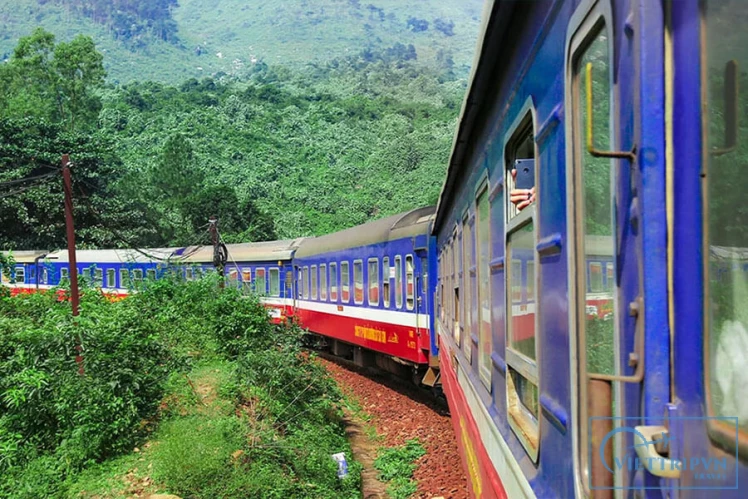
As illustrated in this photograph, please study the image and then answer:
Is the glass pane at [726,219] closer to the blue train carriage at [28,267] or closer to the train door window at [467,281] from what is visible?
the train door window at [467,281]

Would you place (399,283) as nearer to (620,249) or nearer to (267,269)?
(267,269)

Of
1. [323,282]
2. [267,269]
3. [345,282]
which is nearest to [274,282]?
[267,269]

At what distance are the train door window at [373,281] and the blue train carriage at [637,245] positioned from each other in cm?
1134

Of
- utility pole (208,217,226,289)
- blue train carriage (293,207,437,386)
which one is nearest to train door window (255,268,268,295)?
utility pole (208,217,226,289)

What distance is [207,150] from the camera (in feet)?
240

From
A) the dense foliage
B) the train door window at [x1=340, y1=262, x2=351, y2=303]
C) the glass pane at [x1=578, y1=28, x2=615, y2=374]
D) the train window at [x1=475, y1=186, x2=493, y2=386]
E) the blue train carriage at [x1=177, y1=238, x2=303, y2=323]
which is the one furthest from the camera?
the blue train carriage at [x1=177, y1=238, x2=303, y2=323]

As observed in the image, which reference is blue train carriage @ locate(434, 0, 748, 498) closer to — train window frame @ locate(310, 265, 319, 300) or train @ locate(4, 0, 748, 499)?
train @ locate(4, 0, 748, 499)

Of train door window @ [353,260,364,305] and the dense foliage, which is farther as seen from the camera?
train door window @ [353,260,364,305]

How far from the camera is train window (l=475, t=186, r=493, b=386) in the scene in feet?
13.4

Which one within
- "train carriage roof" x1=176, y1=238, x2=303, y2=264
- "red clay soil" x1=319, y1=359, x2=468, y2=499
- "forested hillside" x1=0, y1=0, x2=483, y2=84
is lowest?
"red clay soil" x1=319, y1=359, x2=468, y2=499

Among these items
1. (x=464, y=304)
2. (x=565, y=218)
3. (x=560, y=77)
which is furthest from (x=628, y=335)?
(x=464, y=304)

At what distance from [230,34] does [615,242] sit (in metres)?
192

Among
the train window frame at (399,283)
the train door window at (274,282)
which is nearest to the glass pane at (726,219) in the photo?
the train window frame at (399,283)

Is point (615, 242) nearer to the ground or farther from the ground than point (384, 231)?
nearer to the ground
